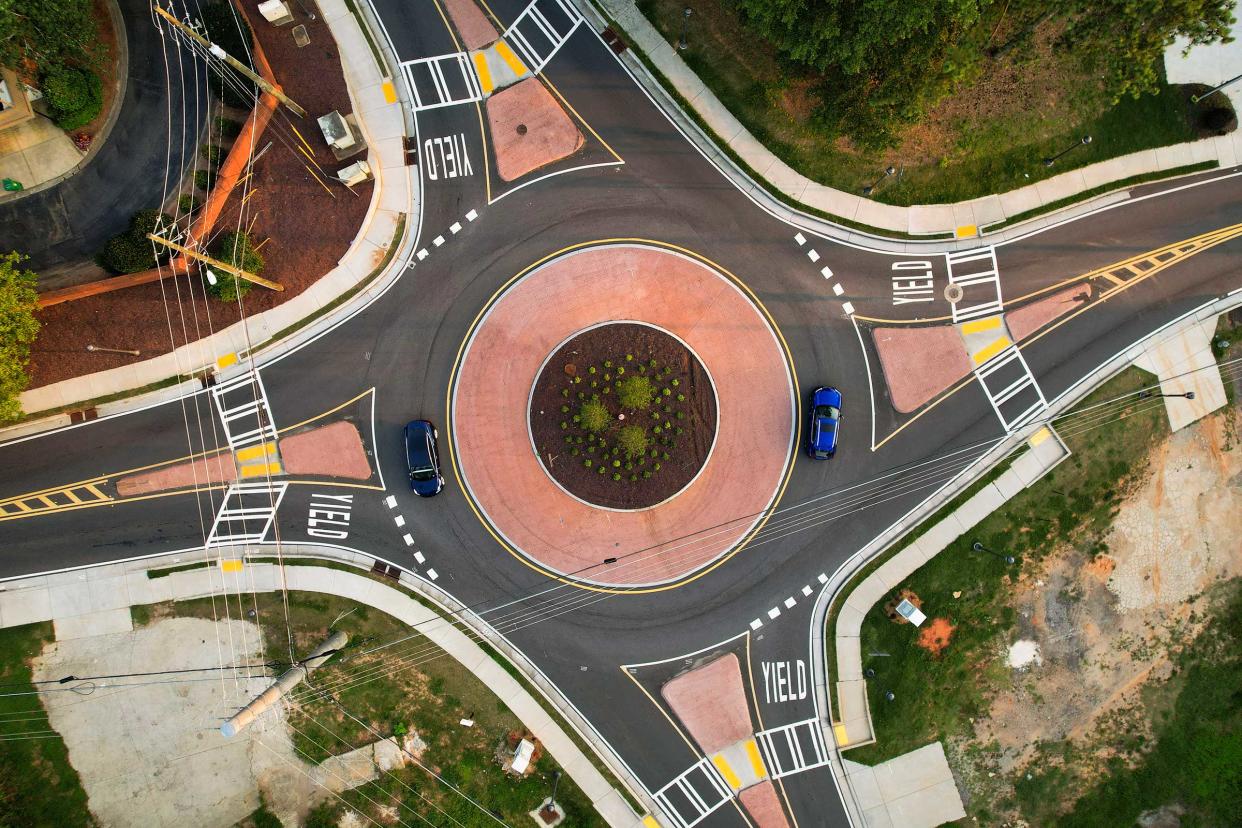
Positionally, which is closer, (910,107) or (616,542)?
(910,107)

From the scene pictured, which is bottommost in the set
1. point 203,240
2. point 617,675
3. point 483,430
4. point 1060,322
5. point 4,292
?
point 617,675

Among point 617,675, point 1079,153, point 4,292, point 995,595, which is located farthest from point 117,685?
point 1079,153

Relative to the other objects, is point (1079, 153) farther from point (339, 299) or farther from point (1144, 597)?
point (339, 299)

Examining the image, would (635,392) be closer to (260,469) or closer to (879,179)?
(879,179)

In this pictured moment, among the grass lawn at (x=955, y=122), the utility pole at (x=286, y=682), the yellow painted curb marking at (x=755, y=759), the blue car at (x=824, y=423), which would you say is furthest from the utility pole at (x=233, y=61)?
the yellow painted curb marking at (x=755, y=759)

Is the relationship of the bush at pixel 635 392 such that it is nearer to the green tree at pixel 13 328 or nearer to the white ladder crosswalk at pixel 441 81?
the white ladder crosswalk at pixel 441 81

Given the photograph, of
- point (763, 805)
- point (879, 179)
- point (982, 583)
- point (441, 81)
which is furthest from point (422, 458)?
point (982, 583)

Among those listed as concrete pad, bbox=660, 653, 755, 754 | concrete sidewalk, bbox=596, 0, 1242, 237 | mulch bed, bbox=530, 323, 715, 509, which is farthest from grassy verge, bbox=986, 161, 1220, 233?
concrete pad, bbox=660, 653, 755, 754
